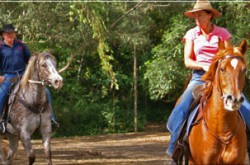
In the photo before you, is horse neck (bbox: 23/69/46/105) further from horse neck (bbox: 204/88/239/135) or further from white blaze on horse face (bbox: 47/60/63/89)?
horse neck (bbox: 204/88/239/135)

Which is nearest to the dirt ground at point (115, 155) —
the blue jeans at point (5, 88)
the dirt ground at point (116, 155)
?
the dirt ground at point (116, 155)

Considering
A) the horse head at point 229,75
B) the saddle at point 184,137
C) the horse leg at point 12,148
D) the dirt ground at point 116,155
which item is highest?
the horse head at point 229,75

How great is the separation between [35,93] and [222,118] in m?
4.96

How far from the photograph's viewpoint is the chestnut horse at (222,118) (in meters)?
5.75

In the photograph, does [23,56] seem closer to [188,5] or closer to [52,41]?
[52,41]

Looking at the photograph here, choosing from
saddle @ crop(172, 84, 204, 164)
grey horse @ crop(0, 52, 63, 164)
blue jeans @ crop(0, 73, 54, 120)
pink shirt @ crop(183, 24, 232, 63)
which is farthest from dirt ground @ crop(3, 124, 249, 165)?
pink shirt @ crop(183, 24, 232, 63)

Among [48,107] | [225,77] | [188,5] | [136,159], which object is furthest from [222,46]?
[188,5]

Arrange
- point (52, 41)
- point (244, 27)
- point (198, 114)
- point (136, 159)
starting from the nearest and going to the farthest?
point (198, 114) < point (136, 159) < point (52, 41) < point (244, 27)

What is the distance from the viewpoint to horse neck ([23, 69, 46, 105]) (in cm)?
1028

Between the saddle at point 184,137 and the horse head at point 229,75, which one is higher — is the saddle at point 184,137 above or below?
below

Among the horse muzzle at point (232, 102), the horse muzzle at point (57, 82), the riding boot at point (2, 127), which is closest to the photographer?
the horse muzzle at point (232, 102)

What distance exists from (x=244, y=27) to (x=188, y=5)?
333cm

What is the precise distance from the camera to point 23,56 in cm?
1091

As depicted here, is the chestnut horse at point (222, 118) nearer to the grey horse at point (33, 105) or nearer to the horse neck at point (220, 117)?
the horse neck at point (220, 117)
